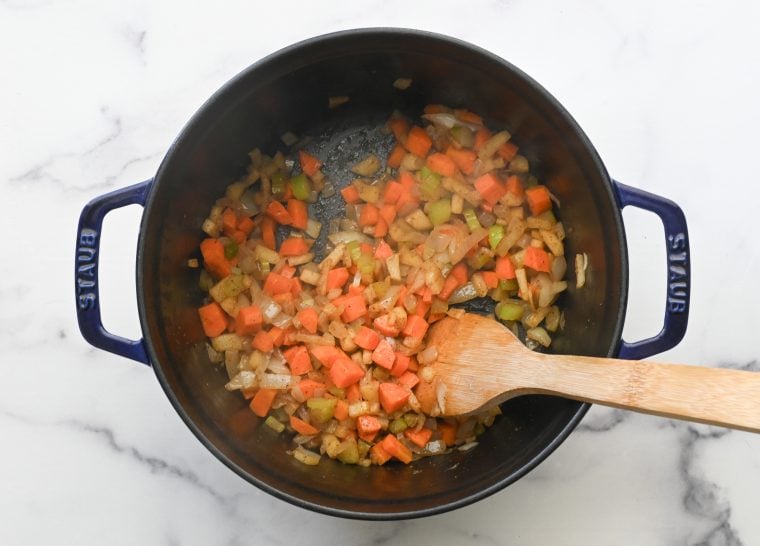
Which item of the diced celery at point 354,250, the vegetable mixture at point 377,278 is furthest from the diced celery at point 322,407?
the diced celery at point 354,250

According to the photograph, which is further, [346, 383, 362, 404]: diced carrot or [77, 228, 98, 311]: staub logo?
[346, 383, 362, 404]: diced carrot

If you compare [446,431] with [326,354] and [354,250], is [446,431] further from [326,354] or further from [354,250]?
[354,250]

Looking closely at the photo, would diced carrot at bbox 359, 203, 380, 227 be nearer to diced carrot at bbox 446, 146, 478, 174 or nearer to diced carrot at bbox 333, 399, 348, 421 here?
diced carrot at bbox 446, 146, 478, 174

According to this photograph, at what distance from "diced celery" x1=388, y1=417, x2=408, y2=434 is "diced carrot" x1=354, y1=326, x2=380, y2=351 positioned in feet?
0.67

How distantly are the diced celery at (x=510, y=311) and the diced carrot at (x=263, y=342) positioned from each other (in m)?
0.63

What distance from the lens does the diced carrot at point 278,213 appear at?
6.89ft

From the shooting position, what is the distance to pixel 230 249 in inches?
81.6

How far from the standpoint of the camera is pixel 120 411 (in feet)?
6.75

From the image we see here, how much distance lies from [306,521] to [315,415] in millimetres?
306

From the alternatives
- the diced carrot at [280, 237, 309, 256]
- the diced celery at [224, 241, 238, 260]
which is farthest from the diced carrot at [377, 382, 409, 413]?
the diced celery at [224, 241, 238, 260]

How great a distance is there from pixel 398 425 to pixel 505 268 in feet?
1.68

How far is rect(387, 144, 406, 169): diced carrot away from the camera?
7.06ft

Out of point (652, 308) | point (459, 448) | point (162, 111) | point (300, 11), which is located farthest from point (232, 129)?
point (652, 308)

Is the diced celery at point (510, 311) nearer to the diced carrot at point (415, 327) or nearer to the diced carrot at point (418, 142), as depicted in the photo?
the diced carrot at point (415, 327)
